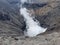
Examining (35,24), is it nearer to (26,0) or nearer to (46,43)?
(26,0)

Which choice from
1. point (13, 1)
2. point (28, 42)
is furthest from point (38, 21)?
point (28, 42)

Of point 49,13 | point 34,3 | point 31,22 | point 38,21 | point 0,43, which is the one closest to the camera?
point 0,43

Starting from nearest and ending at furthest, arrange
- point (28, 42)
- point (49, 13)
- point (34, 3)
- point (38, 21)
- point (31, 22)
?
point (28, 42) < point (49, 13) < point (38, 21) < point (31, 22) < point (34, 3)

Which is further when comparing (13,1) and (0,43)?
(13,1)

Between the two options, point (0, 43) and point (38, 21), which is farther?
point (38, 21)

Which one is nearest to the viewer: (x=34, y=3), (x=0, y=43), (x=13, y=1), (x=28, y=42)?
(x=0, y=43)

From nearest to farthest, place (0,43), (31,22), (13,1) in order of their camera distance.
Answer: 1. (0,43)
2. (31,22)
3. (13,1)

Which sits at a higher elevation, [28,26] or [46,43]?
[46,43]

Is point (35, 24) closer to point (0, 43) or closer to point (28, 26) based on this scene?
point (28, 26)

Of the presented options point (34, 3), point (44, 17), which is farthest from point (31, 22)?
point (34, 3)
